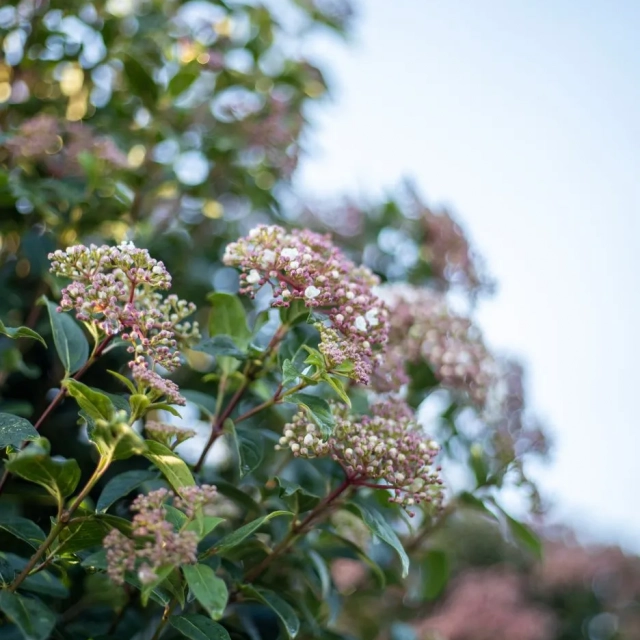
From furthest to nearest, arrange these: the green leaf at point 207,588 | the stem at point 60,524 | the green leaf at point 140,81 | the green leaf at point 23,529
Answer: the green leaf at point 140,81
the green leaf at point 23,529
the stem at point 60,524
the green leaf at point 207,588

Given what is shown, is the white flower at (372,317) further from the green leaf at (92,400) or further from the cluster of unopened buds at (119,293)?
the green leaf at (92,400)

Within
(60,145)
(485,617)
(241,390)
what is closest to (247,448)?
(241,390)

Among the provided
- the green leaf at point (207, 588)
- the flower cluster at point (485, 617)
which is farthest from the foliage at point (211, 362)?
the flower cluster at point (485, 617)


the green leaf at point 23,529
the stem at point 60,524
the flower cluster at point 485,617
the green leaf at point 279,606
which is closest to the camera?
the stem at point 60,524

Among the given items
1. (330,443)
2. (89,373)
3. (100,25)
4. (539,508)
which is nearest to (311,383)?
(330,443)

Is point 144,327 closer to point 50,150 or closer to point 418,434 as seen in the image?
point 418,434

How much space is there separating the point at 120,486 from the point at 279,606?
Answer: 0.35 metres

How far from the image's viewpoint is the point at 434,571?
2.18 m

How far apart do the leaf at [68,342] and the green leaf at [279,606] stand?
506 mm

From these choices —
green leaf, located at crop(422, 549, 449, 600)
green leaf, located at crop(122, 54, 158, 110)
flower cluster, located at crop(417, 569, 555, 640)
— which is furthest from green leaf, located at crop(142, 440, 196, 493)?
flower cluster, located at crop(417, 569, 555, 640)

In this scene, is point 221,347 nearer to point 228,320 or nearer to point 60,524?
point 228,320

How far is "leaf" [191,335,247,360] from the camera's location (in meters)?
1.36

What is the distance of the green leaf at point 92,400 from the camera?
1.08m

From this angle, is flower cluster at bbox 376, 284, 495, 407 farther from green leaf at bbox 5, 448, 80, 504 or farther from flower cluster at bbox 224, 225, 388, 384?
green leaf at bbox 5, 448, 80, 504
